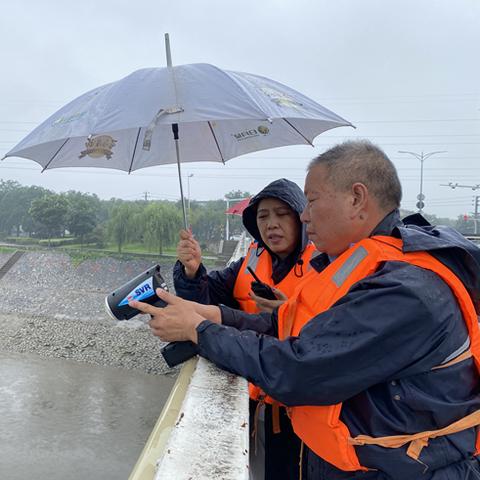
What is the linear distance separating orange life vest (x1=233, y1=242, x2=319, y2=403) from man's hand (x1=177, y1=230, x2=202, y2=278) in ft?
0.80

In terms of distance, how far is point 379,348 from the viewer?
37.1 inches

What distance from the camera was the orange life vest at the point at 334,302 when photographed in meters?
1.01

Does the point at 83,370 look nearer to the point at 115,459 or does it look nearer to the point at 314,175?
the point at 115,459

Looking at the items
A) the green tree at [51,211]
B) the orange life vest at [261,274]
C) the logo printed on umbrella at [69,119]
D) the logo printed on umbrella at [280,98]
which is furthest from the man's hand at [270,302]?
the green tree at [51,211]

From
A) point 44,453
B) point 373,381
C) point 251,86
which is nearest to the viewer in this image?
point 373,381

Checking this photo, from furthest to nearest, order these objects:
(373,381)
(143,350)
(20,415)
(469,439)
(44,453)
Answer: (143,350) < (20,415) < (44,453) < (469,439) < (373,381)

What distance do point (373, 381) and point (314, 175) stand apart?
560 mm

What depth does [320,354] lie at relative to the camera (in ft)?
3.22

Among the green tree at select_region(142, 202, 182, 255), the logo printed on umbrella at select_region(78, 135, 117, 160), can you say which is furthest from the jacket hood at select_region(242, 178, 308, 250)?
the green tree at select_region(142, 202, 182, 255)

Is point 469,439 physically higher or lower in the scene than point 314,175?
lower

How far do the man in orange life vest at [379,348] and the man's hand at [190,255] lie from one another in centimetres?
121

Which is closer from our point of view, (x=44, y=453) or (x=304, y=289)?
(x=304, y=289)

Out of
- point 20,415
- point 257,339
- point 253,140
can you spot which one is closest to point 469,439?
point 257,339

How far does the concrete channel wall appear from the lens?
0.91 m
